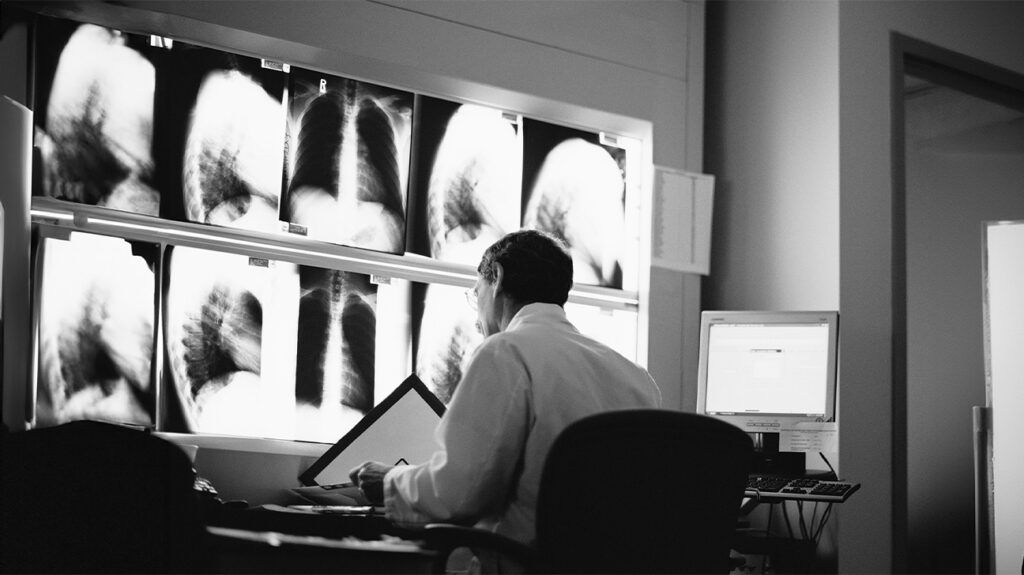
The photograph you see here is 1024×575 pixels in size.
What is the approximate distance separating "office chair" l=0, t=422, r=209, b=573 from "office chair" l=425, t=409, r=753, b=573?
1.64ft

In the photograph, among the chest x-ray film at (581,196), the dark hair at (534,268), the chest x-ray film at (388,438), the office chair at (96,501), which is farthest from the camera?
the chest x-ray film at (581,196)

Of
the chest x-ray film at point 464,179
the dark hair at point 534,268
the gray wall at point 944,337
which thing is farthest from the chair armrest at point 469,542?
the gray wall at point 944,337

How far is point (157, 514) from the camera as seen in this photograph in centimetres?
142

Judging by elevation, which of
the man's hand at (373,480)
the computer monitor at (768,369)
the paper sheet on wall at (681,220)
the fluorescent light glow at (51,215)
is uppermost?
the paper sheet on wall at (681,220)

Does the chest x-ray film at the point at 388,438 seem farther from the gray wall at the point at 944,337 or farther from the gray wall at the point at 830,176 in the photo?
the gray wall at the point at 944,337

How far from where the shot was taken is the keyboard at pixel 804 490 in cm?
290

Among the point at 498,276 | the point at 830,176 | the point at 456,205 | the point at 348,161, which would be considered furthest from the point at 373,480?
the point at 830,176

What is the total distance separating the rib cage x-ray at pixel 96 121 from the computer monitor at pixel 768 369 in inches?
71.6

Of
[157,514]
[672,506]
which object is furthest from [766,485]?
[157,514]

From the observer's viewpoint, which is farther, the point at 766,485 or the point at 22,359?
the point at 766,485

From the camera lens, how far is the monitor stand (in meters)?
3.29

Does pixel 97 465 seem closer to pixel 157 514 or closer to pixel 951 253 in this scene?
pixel 157 514

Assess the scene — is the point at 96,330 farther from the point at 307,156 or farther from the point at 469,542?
the point at 469,542

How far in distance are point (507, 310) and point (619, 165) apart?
1.67 metres
